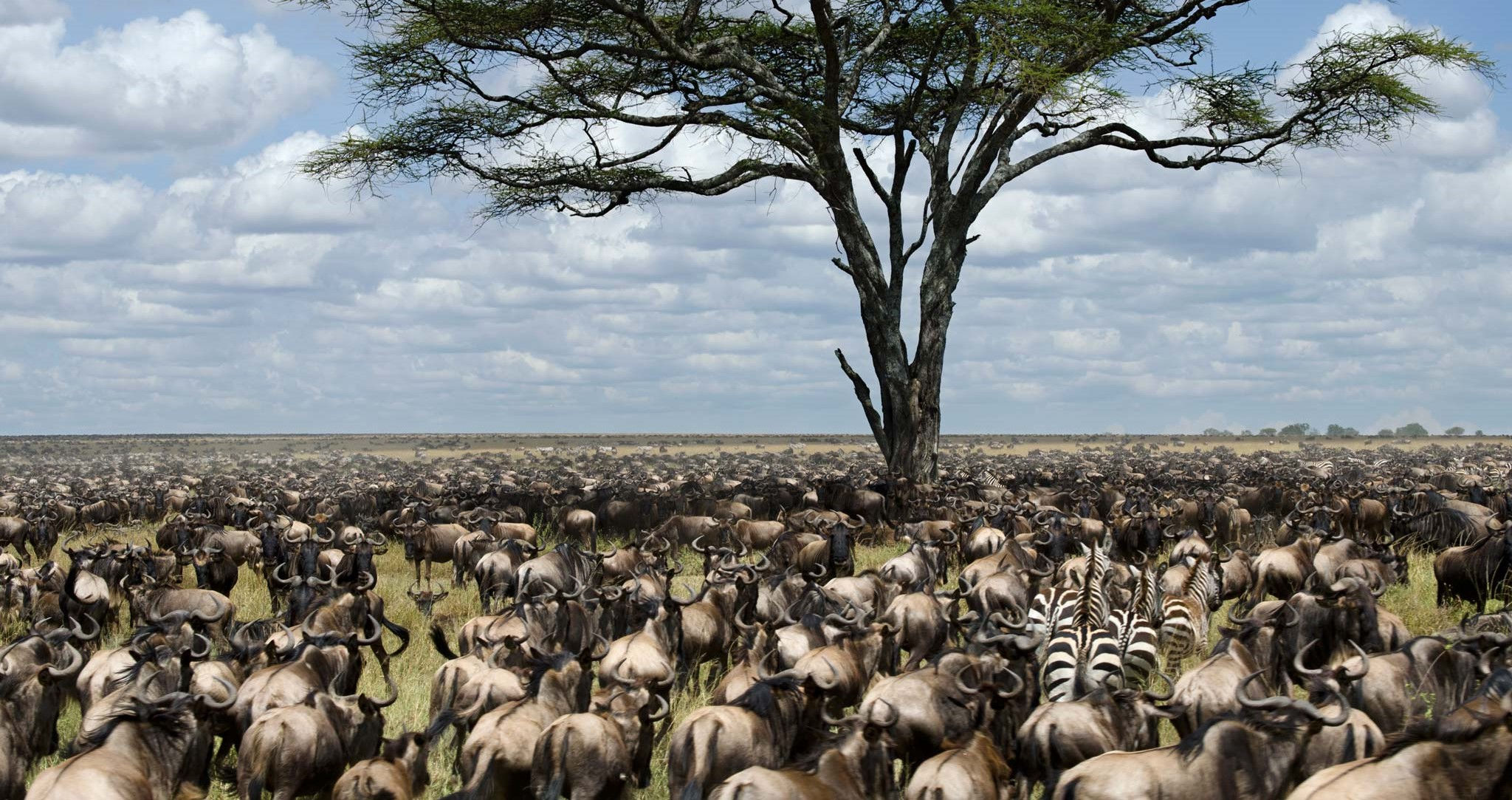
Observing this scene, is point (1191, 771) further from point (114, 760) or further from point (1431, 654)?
point (114, 760)

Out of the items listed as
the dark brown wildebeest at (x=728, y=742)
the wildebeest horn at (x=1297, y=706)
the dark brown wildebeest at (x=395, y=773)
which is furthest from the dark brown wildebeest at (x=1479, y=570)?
the dark brown wildebeest at (x=395, y=773)

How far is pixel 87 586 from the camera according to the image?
12.5 m

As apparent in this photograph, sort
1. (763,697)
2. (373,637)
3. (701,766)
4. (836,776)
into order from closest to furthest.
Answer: (836,776) < (701,766) < (763,697) < (373,637)

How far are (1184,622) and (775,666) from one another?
3725mm

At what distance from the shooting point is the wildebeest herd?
6344mm

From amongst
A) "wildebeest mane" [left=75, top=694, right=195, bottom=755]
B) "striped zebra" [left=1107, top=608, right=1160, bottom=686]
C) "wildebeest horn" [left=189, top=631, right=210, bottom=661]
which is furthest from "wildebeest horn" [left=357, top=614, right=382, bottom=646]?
"striped zebra" [left=1107, top=608, right=1160, bottom=686]

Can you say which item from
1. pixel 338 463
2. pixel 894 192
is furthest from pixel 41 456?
pixel 894 192

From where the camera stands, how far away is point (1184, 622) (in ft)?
34.0

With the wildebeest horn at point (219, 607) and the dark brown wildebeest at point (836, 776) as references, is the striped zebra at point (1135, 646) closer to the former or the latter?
the dark brown wildebeest at point (836, 776)

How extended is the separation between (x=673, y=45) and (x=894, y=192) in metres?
6.82

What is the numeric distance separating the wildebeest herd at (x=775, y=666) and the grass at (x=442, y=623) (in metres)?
0.06

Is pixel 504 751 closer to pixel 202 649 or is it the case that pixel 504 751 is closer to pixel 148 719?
pixel 148 719

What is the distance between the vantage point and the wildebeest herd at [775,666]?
634 cm

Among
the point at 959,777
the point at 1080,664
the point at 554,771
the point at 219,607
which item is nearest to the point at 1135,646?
the point at 1080,664
